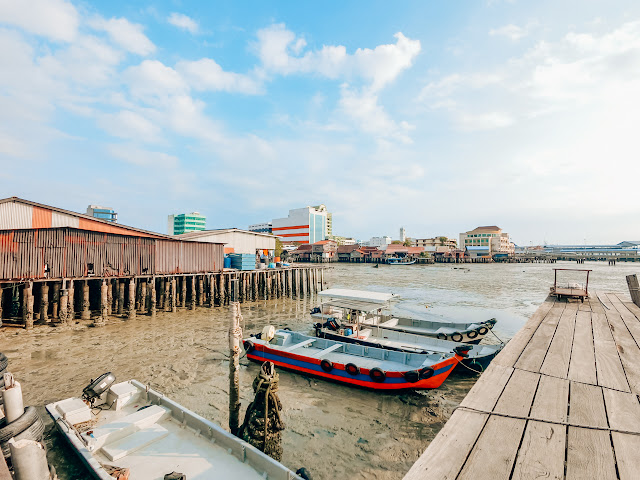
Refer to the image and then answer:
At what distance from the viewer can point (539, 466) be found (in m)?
2.62

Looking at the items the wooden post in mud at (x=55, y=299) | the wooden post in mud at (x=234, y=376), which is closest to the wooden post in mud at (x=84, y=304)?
the wooden post in mud at (x=55, y=299)

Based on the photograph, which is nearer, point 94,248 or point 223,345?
point 223,345

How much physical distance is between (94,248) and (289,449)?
808 inches

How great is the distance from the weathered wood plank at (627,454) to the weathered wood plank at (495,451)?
70 cm

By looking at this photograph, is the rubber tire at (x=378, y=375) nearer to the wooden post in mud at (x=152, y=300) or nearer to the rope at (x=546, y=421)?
the rope at (x=546, y=421)

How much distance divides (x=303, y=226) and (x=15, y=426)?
403ft

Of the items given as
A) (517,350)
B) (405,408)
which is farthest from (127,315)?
(517,350)

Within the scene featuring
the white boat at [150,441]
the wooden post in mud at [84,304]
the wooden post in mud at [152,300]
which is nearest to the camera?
the white boat at [150,441]

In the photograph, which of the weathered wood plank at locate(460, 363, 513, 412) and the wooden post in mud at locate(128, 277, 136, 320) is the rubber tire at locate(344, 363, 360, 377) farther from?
the wooden post in mud at locate(128, 277, 136, 320)

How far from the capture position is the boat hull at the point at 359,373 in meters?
11.3

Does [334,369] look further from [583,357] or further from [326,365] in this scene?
[583,357]

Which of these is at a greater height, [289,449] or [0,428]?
[0,428]

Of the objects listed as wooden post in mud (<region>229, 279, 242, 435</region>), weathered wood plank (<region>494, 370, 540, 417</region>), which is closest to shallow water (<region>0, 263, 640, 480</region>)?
wooden post in mud (<region>229, 279, 242, 435</region>)

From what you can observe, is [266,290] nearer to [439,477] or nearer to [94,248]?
[94,248]
